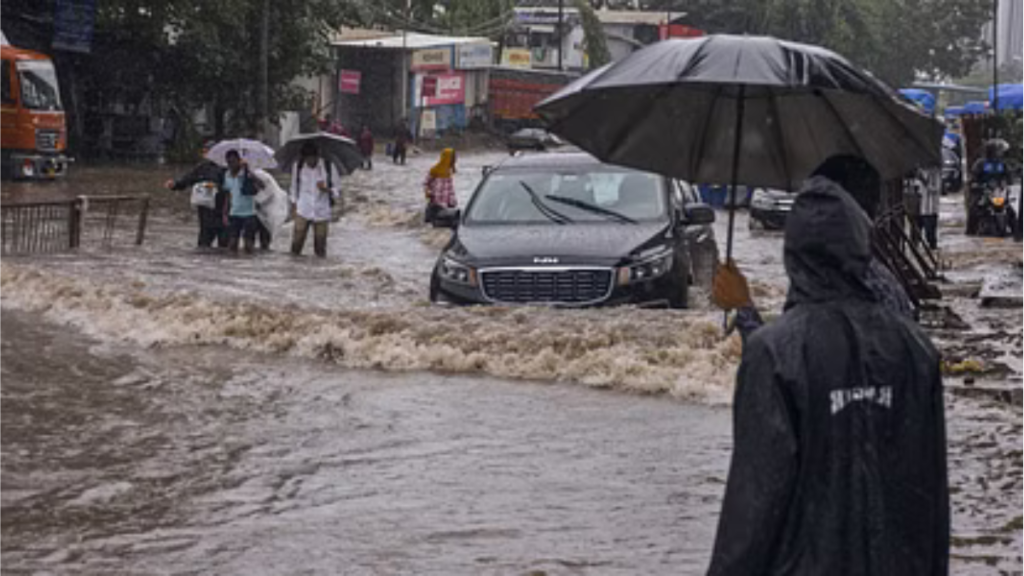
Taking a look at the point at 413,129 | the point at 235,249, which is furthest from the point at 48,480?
the point at 413,129

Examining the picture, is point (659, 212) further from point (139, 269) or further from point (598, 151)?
point (598, 151)

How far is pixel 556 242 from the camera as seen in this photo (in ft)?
47.6

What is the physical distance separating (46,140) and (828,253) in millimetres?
32635

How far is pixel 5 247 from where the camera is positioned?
19.2 metres

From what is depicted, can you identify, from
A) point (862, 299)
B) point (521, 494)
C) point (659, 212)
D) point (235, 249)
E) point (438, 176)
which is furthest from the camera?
point (438, 176)

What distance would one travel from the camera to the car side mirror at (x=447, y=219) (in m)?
15.3

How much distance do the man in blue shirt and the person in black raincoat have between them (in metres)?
17.4

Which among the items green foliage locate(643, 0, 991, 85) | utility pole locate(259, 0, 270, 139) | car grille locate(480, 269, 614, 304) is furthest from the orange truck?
green foliage locate(643, 0, 991, 85)

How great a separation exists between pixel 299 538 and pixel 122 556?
80 cm

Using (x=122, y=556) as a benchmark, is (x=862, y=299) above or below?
above

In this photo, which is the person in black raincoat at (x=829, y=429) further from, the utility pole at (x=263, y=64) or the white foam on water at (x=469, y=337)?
the utility pole at (x=263, y=64)

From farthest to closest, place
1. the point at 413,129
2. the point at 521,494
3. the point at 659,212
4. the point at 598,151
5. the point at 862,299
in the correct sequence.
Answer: the point at 413,129 < the point at 659,212 < the point at 521,494 < the point at 598,151 < the point at 862,299

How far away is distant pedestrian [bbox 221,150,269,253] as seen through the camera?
2119cm

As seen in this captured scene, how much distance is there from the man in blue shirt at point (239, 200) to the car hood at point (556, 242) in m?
6.70
